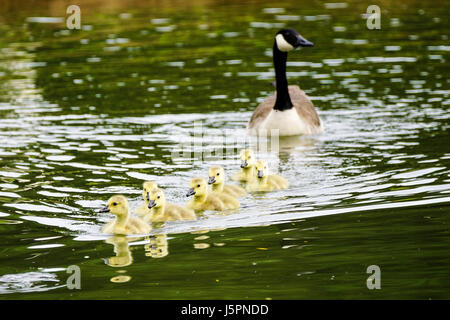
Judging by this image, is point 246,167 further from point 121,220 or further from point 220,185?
point 121,220

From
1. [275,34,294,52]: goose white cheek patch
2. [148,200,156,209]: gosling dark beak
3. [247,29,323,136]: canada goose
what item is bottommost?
[247,29,323,136]: canada goose

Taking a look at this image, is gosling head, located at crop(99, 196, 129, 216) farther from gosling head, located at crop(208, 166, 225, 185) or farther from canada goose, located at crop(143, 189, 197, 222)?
gosling head, located at crop(208, 166, 225, 185)

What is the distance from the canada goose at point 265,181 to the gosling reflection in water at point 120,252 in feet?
7.98

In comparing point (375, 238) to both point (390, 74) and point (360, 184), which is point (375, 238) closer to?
point (360, 184)

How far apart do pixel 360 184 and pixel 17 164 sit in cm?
490

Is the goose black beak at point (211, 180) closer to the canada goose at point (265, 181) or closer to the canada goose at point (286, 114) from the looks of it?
the canada goose at point (265, 181)

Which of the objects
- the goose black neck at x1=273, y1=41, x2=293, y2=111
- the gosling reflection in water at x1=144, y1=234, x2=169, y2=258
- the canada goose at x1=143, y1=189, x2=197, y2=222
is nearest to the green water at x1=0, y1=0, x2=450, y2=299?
the gosling reflection in water at x1=144, y1=234, x2=169, y2=258

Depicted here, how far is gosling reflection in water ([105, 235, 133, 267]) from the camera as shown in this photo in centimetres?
901

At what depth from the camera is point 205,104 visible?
58.0 feet

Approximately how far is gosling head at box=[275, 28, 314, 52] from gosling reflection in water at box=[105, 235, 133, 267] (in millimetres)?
7425

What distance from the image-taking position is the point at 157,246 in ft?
31.8

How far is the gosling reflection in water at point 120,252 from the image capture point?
9008 mm

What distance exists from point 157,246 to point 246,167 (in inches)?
120
